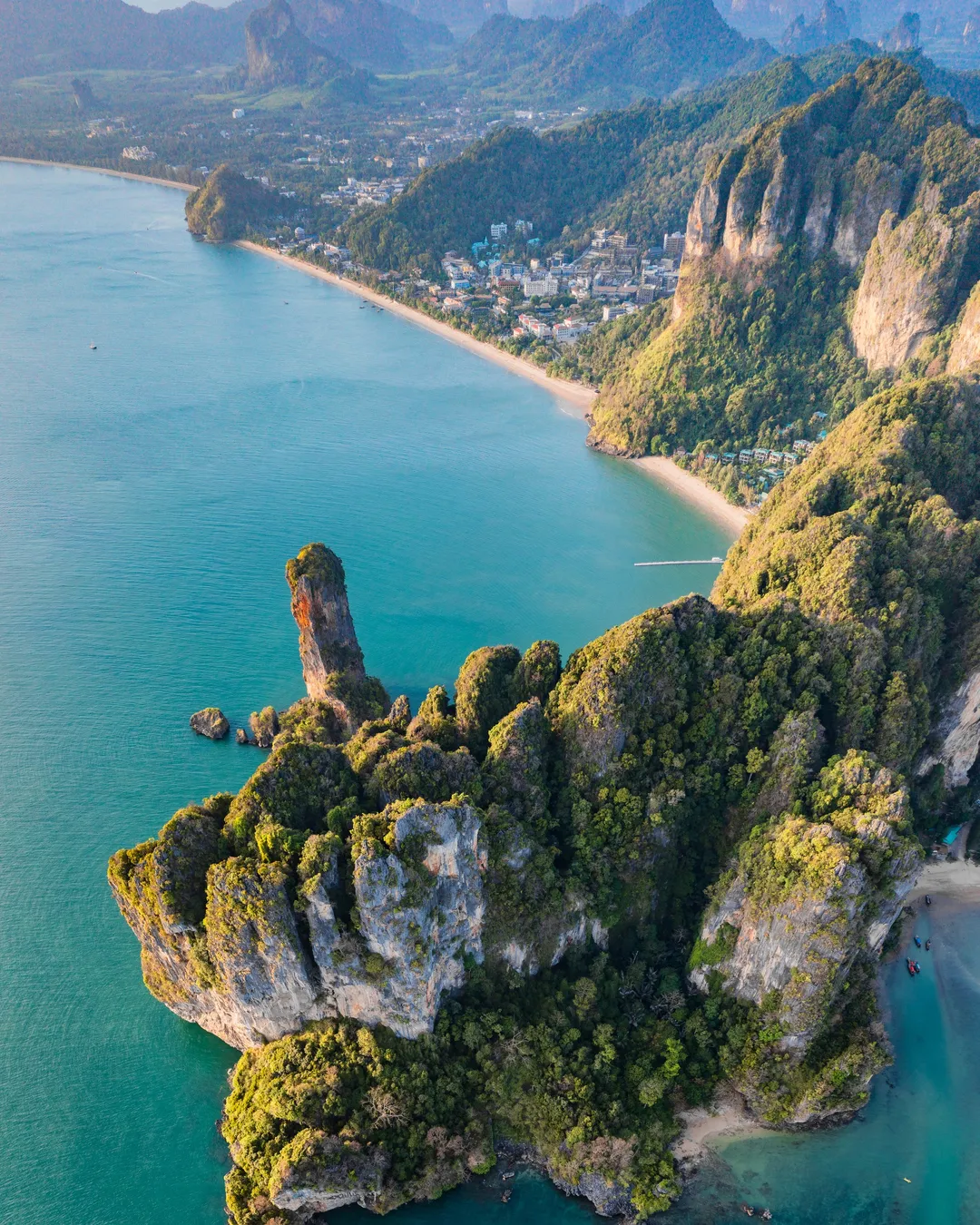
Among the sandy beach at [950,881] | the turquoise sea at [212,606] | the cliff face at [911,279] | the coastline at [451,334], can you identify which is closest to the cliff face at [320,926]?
the turquoise sea at [212,606]

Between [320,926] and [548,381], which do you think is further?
[548,381]

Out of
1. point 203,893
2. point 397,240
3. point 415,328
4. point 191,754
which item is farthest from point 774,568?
point 397,240

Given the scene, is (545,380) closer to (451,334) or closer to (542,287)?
(451,334)

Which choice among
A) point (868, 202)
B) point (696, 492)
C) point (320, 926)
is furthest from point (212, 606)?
point (868, 202)

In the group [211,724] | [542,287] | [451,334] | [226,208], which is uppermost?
[226,208]

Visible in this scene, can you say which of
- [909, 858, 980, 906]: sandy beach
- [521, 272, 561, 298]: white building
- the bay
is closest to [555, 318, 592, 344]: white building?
the bay

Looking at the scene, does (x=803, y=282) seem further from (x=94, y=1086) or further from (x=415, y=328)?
(x=94, y=1086)
